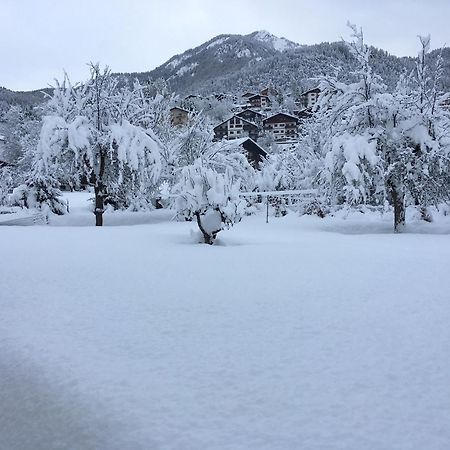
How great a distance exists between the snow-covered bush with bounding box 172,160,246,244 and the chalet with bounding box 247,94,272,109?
102 meters

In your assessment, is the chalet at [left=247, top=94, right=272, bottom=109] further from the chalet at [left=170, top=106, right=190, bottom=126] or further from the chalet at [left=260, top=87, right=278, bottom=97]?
the chalet at [left=170, top=106, right=190, bottom=126]

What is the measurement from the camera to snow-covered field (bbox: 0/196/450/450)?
271 cm

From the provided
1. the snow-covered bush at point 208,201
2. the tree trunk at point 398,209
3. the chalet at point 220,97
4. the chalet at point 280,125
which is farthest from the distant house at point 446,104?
the chalet at point 220,97

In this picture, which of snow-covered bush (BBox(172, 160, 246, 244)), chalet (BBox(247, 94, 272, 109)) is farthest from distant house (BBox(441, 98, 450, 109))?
chalet (BBox(247, 94, 272, 109))

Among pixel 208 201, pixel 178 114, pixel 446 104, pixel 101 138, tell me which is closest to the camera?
pixel 208 201

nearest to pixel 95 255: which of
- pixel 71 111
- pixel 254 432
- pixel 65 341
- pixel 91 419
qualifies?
pixel 65 341

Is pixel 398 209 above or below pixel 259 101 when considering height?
below

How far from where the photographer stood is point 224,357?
3.72 metres

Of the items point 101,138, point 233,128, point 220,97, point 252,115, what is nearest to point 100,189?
point 101,138

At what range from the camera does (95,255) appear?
8.61m

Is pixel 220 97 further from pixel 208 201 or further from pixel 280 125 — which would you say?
pixel 208 201

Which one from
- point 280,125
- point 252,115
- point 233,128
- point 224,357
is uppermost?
point 252,115

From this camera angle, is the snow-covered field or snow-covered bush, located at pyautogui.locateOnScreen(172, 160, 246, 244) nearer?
the snow-covered field

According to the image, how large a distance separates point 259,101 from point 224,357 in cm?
11141
